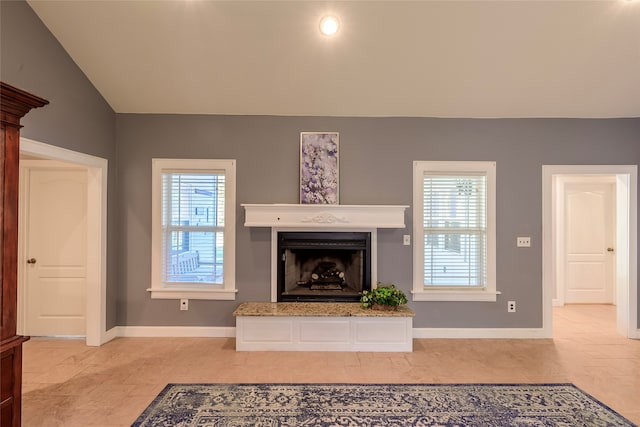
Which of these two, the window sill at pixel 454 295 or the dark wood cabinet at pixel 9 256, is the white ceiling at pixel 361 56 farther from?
the window sill at pixel 454 295

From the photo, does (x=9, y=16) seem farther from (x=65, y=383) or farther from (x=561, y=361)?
(x=561, y=361)

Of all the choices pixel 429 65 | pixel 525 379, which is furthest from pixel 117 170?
pixel 525 379

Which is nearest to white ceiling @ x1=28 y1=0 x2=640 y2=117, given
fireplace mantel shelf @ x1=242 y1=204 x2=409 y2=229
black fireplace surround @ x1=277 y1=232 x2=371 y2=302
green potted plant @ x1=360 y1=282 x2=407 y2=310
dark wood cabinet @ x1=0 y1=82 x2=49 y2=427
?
fireplace mantel shelf @ x1=242 y1=204 x2=409 y2=229

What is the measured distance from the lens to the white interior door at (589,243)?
5.62 meters

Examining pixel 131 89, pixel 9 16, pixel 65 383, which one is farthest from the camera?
pixel 131 89

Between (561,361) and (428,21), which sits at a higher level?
(428,21)

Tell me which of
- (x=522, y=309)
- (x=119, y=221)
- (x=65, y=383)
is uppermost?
(x=119, y=221)

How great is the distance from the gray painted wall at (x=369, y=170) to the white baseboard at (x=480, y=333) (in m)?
0.08

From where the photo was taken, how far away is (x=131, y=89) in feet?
11.9

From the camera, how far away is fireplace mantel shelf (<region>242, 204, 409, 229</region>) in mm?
3715

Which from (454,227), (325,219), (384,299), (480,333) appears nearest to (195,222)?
(325,219)

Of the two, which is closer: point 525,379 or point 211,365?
point 525,379

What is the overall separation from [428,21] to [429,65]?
0.47 metres

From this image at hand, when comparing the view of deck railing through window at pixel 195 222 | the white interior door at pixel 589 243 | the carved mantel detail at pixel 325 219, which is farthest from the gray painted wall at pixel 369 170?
the white interior door at pixel 589 243
